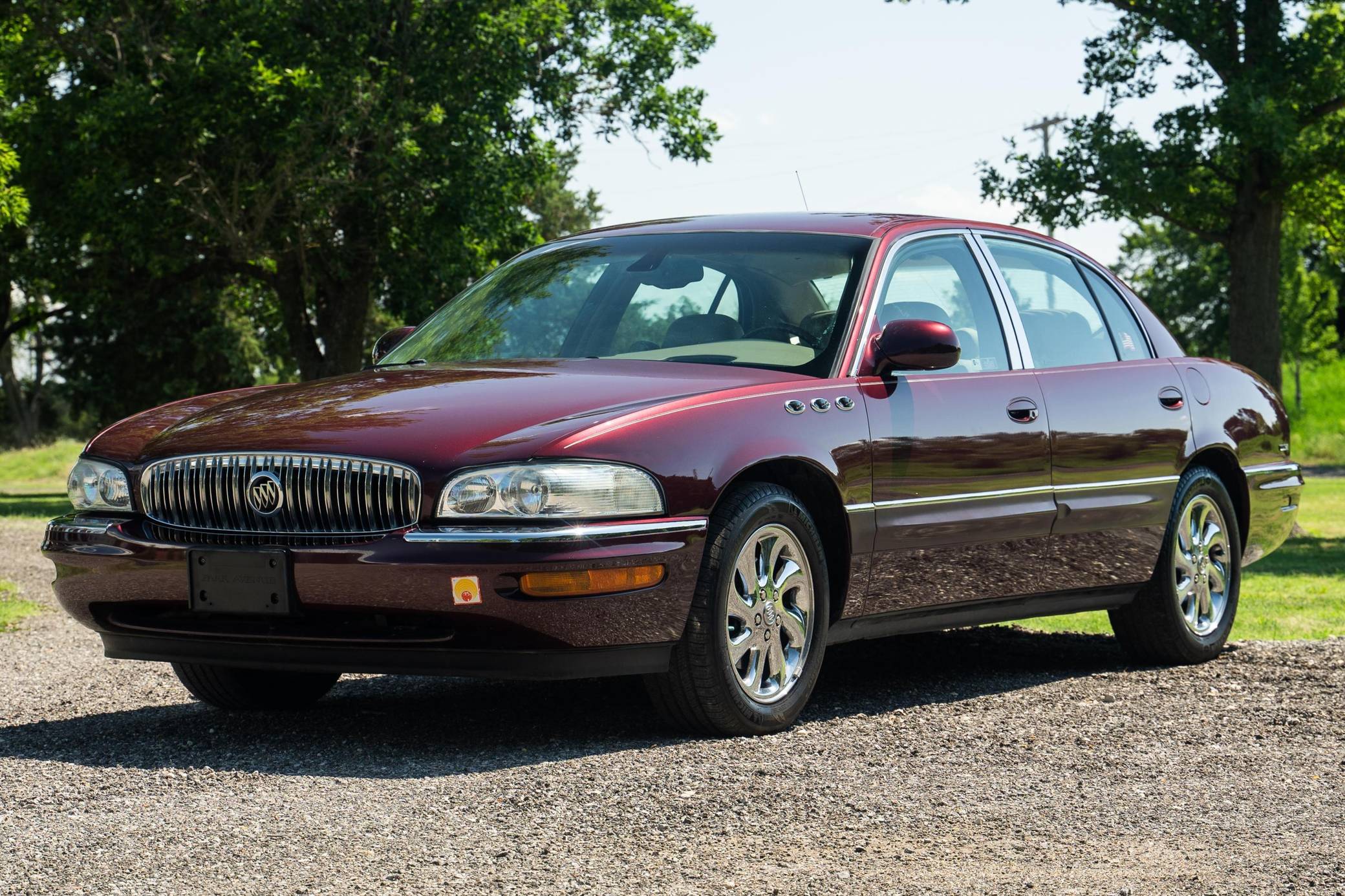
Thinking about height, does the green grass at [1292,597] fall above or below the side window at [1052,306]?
below

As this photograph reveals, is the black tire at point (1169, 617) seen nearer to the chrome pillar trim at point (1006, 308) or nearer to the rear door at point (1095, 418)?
the rear door at point (1095, 418)

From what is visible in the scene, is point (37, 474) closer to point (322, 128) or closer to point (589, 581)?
point (322, 128)

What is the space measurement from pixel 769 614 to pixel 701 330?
3.83 feet

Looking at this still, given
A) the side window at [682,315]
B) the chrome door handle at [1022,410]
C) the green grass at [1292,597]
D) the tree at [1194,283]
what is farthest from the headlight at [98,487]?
the tree at [1194,283]

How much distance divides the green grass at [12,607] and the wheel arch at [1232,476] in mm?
6114

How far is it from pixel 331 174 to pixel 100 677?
17.1m

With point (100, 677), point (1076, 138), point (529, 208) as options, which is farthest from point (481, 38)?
point (529, 208)

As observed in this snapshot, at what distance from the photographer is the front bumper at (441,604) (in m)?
4.87

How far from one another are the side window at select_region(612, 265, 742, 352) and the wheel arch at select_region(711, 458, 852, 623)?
665 mm

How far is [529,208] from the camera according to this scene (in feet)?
193

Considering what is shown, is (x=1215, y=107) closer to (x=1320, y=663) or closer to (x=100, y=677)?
(x=1320, y=663)

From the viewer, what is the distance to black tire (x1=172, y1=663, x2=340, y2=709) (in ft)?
19.8

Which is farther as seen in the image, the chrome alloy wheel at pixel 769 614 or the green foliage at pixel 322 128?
the green foliage at pixel 322 128

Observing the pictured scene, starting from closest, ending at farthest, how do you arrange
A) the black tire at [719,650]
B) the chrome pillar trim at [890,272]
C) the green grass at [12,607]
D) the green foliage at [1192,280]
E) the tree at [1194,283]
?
1. the black tire at [719,650]
2. the chrome pillar trim at [890,272]
3. the green grass at [12,607]
4. the tree at [1194,283]
5. the green foliage at [1192,280]
